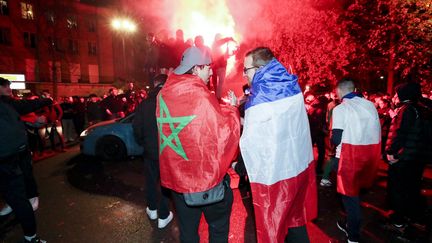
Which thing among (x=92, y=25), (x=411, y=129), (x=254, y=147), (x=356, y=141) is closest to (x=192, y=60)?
(x=254, y=147)

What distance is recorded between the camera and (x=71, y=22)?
4041 cm

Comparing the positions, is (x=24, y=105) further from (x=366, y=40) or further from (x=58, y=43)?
(x=58, y=43)

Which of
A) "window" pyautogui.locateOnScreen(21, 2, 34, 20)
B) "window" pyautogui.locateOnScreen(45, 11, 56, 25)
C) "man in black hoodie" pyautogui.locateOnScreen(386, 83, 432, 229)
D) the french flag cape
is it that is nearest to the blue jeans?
"man in black hoodie" pyautogui.locateOnScreen(386, 83, 432, 229)

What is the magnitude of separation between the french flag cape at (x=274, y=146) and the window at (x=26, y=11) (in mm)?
43355

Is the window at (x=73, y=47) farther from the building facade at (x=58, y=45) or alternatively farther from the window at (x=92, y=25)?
the window at (x=92, y=25)

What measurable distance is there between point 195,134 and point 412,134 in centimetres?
326

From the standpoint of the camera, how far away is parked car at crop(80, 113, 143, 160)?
8461 mm

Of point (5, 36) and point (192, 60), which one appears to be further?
point (5, 36)

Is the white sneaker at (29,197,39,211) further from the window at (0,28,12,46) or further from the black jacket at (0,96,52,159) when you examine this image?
the window at (0,28,12,46)

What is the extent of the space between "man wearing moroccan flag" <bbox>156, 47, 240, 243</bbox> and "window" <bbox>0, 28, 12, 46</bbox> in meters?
40.8

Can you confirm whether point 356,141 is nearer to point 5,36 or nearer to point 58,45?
point 5,36

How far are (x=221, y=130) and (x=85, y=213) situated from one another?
3828mm

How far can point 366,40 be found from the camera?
49.9 ft

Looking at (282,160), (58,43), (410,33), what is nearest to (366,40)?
(410,33)
